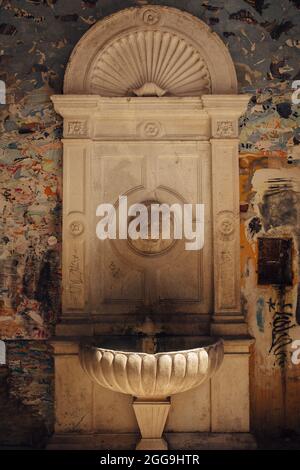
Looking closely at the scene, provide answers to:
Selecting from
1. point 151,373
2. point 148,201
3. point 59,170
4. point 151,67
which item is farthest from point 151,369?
point 151,67

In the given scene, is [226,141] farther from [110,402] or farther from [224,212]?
[110,402]

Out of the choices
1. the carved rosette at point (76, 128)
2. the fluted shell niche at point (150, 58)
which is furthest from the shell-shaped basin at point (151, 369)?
the fluted shell niche at point (150, 58)

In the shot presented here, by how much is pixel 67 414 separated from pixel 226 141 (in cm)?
251

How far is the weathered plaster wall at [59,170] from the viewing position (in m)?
4.47

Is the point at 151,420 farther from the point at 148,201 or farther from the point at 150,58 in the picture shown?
the point at 150,58

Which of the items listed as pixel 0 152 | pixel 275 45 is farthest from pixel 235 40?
pixel 0 152

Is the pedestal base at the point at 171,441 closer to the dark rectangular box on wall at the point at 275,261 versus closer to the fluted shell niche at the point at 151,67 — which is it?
the dark rectangular box on wall at the point at 275,261

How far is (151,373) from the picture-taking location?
3.66 metres

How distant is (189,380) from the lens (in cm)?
377

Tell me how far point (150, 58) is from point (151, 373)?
256 centimetres

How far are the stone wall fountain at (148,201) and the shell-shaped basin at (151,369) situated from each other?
44 cm

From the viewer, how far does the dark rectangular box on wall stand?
4.50 m

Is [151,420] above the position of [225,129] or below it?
below

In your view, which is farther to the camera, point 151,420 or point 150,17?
point 150,17
